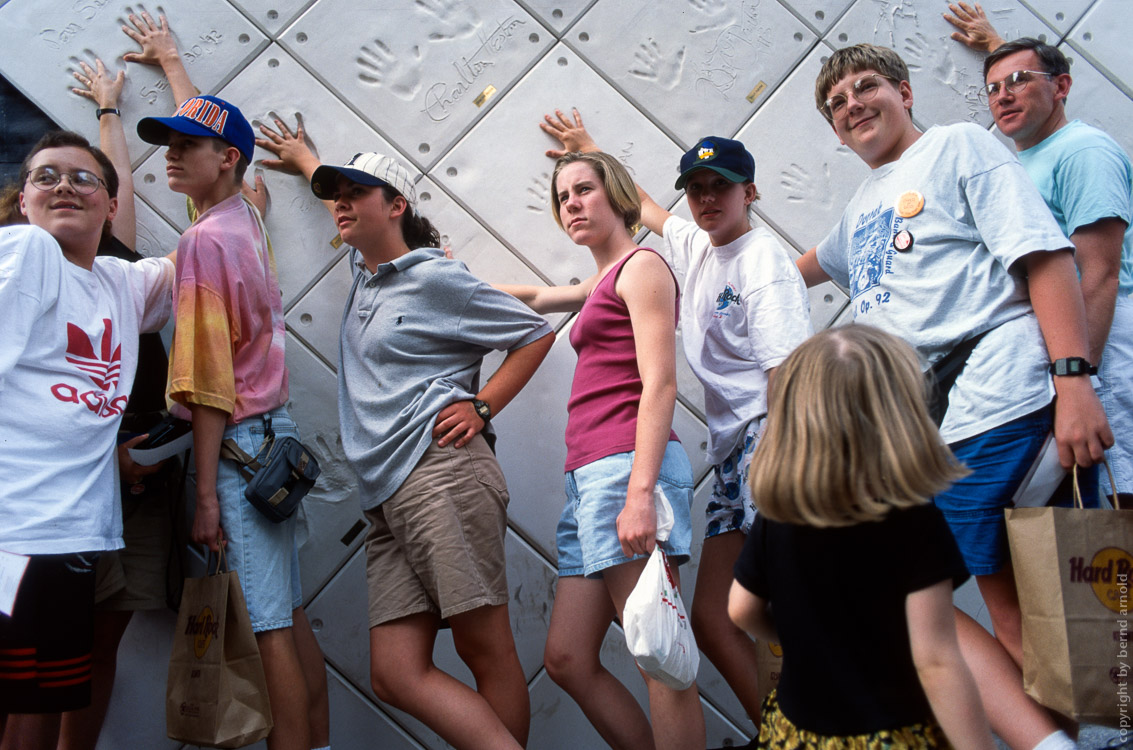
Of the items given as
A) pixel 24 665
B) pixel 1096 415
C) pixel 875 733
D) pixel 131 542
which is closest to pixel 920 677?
pixel 875 733

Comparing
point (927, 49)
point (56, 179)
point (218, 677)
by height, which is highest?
point (927, 49)

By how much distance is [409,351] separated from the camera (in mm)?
2045

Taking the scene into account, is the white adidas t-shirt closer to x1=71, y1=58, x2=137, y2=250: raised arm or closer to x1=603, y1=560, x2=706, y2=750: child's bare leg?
x1=71, y1=58, x2=137, y2=250: raised arm

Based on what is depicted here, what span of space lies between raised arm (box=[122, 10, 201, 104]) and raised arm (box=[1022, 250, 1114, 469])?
232cm

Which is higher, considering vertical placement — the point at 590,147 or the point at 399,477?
the point at 590,147

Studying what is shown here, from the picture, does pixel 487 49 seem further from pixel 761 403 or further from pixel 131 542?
pixel 131 542

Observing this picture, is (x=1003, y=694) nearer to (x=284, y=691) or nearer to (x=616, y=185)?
(x=616, y=185)

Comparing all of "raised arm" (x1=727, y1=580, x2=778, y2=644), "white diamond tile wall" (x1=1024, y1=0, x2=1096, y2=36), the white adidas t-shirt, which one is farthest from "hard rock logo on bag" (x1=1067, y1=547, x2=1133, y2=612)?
"white diamond tile wall" (x1=1024, y1=0, x2=1096, y2=36)

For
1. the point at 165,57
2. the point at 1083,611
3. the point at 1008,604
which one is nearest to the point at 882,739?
the point at 1083,611

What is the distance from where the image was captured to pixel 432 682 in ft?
6.18

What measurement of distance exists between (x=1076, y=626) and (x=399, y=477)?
1.32 m

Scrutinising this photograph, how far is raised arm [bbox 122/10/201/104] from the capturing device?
8.60 feet

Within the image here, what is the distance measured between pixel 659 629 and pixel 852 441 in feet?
1.84

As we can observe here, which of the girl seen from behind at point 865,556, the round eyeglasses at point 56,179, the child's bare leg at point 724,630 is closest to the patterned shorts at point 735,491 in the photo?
the child's bare leg at point 724,630
